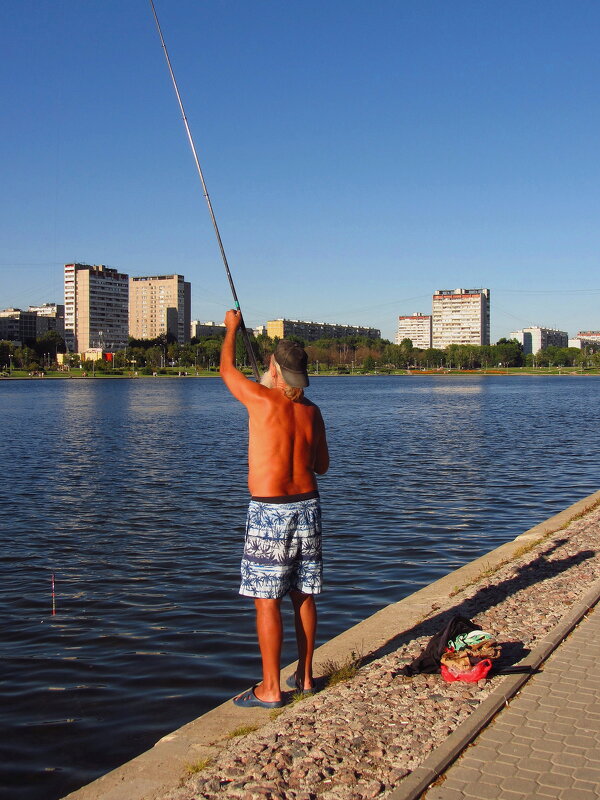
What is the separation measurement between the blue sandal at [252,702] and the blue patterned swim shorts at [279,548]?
82 cm

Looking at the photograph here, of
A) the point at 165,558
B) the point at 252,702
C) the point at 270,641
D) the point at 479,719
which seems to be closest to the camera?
the point at 479,719

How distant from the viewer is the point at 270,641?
565cm

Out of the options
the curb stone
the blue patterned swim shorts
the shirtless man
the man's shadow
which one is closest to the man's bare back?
the shirtless man

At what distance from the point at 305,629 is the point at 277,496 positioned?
42.3 inches

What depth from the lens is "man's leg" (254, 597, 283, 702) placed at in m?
5.63

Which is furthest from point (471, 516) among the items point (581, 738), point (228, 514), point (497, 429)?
point (497, 429)

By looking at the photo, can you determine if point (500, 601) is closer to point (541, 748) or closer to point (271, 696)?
point (271, 696)

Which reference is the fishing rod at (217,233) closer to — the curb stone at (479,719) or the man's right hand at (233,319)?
the man's right hand at (233,319)

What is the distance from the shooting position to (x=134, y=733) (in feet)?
21.5

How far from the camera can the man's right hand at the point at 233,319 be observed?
5.85 m

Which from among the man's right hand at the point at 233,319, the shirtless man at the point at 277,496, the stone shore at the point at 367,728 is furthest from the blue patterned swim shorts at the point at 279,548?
the man's right hand at the point at 233,319

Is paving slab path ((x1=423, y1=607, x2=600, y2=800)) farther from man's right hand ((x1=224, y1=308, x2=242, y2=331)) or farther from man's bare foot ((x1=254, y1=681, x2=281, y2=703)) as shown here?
man's right hand ((x1=224, y1=308, x2=242, y2=331))

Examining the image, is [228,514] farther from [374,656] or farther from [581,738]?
[581,738]

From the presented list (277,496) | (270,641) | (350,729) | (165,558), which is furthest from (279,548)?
(165,558)
